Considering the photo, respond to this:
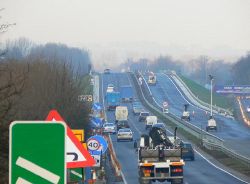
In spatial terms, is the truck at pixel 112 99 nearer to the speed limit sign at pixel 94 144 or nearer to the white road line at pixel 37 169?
the speed limit sign at pixel 94 144

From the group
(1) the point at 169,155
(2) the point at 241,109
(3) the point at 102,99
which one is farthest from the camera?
(3) the point at 102,99

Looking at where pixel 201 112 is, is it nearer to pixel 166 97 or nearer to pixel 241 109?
pixel 241 109

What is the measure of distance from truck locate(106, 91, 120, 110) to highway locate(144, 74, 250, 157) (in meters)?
8.31

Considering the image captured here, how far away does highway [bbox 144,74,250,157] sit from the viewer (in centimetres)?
6931

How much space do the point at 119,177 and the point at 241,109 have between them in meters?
76.8

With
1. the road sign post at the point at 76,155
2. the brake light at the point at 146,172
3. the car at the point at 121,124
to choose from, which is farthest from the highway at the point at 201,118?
the road sign post at the point at 76,155

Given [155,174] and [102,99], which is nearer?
[155,174]

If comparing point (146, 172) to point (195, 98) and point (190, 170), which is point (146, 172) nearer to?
point (190, 170)

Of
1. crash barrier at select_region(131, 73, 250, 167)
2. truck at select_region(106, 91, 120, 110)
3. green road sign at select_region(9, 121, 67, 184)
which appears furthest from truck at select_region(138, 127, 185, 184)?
truck at select_region(106, 91, 120, 110)

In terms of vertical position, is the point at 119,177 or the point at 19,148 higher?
the point at 19,148

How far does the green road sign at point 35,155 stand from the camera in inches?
193

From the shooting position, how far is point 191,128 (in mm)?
76375

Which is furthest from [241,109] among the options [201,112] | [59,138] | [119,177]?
[59,138]

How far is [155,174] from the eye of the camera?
1284 inches
